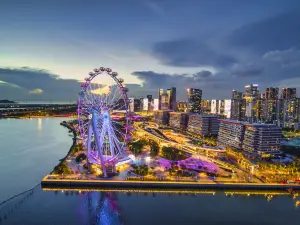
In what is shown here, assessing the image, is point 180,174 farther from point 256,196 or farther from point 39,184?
point 39,184

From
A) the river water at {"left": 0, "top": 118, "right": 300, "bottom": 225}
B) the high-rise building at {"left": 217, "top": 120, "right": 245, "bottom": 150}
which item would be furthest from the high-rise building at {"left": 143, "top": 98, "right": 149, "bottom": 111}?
the river water at {"left": 0, "top": 118, "right": 300, "bottom": 225}

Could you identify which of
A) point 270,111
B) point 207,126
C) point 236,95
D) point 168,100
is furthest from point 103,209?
point 168,100

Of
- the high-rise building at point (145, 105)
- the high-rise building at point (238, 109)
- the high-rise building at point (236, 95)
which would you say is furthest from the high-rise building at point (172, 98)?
the high-rise building at point (238, 109)

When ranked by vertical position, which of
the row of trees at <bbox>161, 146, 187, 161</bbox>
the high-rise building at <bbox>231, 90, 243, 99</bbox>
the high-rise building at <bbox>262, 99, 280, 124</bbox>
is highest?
the high-rise building at <bbox>231, 90, 243, 99</bbox>

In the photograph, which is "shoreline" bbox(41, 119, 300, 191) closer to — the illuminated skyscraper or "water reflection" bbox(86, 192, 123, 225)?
"water reflection" bbox(86, 192, 123, 225)

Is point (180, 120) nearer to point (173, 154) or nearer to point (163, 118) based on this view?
point (163, 118)

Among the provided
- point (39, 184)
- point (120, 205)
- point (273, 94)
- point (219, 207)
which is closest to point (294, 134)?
point (273, 94)

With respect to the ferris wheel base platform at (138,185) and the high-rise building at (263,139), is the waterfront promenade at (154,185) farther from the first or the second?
the high-rise building at (263,139)

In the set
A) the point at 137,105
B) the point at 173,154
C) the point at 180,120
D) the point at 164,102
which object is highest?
the point at 164,102

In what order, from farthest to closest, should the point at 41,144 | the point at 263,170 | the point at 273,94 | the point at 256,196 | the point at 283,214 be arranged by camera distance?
the point at 273,94, the point at 41,144, the point at 263,170, the point at 256,196, the point at 283,214
